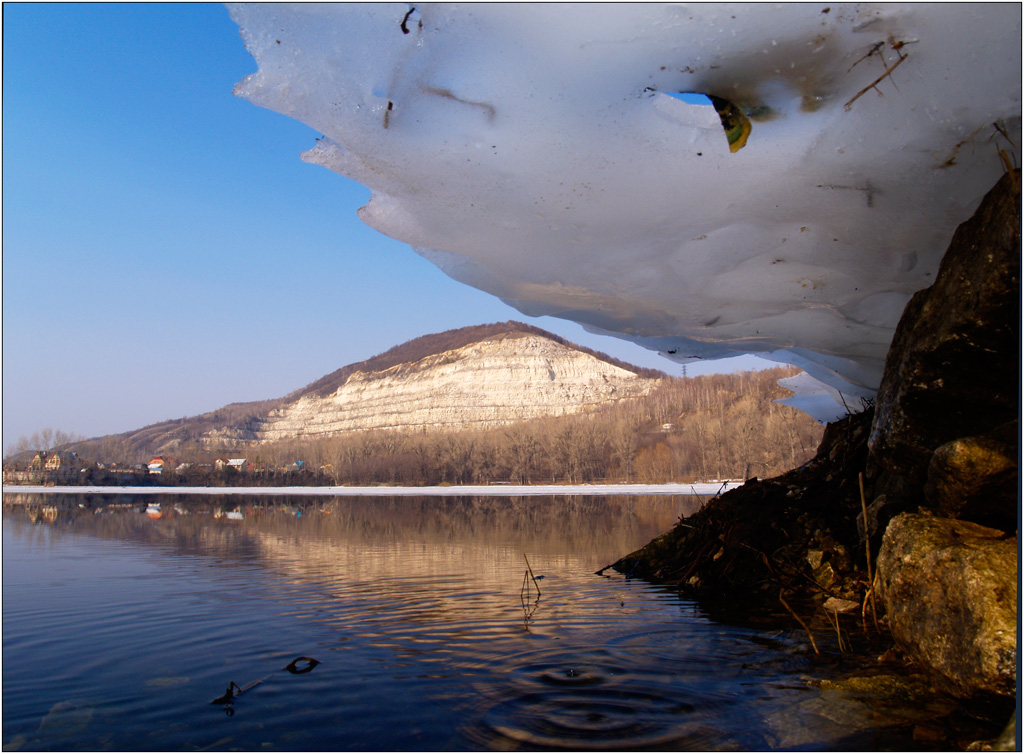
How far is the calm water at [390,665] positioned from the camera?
→ 12.7 feet

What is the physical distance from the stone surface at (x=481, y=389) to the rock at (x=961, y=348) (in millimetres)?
121212

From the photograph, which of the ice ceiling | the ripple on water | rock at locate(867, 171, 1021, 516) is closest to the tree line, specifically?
rock at locate(867, 171, 1021, 516)

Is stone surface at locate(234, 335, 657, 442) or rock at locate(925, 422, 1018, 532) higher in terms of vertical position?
stone surface at locate(234, 335, 657, 442)

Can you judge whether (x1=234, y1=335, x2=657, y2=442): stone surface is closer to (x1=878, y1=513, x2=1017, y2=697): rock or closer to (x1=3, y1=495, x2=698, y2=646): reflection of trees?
(x1=3, y1=495, x2=698, y2=646): reflection of trees

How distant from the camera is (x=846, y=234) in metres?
4.79

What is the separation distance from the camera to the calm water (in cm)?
388

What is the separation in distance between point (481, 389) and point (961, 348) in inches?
5351

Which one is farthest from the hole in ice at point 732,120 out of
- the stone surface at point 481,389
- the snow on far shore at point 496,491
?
the stone surface at point 481,389

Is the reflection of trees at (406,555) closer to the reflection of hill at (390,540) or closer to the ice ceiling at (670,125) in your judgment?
the reflection of hill at (390,540)

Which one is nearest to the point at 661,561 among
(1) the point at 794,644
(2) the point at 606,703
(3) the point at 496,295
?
(1) the point at 794,644

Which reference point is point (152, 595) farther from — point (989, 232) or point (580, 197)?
point (989, 232)

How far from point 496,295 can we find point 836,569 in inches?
175

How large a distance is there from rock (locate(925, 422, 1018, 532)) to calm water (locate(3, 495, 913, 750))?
1415 millimetres

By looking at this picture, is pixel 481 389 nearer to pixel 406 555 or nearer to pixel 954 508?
pixel 406 555
